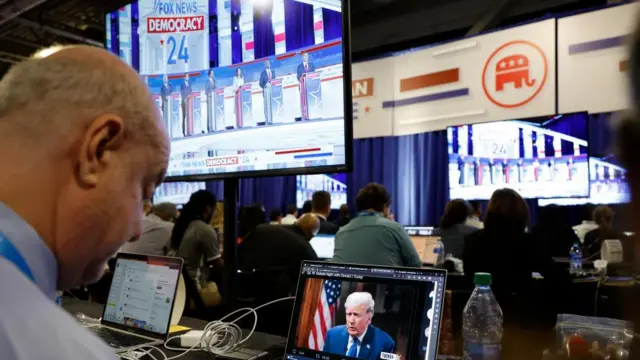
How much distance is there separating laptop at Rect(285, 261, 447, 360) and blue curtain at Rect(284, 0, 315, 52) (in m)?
0.59

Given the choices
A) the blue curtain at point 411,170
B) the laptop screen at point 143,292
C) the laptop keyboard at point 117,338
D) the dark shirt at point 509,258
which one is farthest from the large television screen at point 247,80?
the blue curtain at point 411,170

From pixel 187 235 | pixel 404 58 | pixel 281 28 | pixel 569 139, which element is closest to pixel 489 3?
pixel 404 58

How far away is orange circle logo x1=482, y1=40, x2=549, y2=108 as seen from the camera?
5.03 meters

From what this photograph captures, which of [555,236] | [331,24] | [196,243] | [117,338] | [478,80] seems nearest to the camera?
[331,24]

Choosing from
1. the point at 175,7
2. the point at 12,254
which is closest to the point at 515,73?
the point at 175,7

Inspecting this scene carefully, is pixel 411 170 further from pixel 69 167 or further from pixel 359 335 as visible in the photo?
pixel 69 167

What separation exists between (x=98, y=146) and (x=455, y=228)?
12.8ft

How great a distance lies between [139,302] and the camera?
1.64 metres

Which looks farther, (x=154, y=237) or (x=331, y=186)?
(x=331, y=186)

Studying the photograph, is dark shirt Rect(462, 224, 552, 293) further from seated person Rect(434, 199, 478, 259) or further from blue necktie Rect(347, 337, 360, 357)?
blue necktie Rect(347, 337, 360, 357)

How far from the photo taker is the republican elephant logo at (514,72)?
510 centimetres

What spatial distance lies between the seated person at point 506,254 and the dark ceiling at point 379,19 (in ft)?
11.8

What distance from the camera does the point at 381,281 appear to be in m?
1.17

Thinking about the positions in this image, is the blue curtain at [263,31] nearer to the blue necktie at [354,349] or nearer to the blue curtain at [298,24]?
the blue curtain at [298,24]
